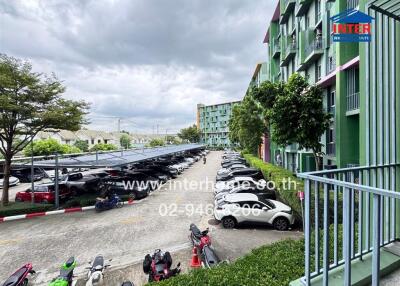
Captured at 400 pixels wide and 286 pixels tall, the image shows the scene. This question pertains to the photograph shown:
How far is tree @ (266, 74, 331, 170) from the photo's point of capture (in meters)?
12.4

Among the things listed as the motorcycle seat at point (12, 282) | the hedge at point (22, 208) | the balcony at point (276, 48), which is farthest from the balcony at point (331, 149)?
the hedge at point (22, 208)

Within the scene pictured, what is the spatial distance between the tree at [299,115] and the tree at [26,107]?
12.0 m

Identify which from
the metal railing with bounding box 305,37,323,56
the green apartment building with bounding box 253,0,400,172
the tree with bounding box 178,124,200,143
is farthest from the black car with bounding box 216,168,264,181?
the tree with bounding box 178,124,200,143

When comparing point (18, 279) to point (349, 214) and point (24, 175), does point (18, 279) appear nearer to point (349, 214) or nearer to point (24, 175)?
point (349, 214)

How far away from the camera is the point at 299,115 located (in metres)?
12.5

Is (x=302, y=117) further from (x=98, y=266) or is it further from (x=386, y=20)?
(x=98, y=266)

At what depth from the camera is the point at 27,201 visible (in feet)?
49.3

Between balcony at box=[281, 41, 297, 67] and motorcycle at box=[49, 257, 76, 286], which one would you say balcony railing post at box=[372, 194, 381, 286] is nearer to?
motorcycle at box=[49, 257, 76, 286]

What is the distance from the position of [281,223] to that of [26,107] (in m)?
14.3

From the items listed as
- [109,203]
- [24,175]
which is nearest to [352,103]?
[109,203]

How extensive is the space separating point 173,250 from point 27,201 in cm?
1183

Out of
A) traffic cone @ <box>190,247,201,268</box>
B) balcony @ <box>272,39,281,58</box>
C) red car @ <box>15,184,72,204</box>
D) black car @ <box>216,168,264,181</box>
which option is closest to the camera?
traffic cone @ <box>190,247,201,268</box>

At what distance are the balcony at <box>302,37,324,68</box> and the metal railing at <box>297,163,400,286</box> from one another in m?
14.7

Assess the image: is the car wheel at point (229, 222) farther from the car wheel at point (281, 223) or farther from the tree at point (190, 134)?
the tree at point (190, 134)
